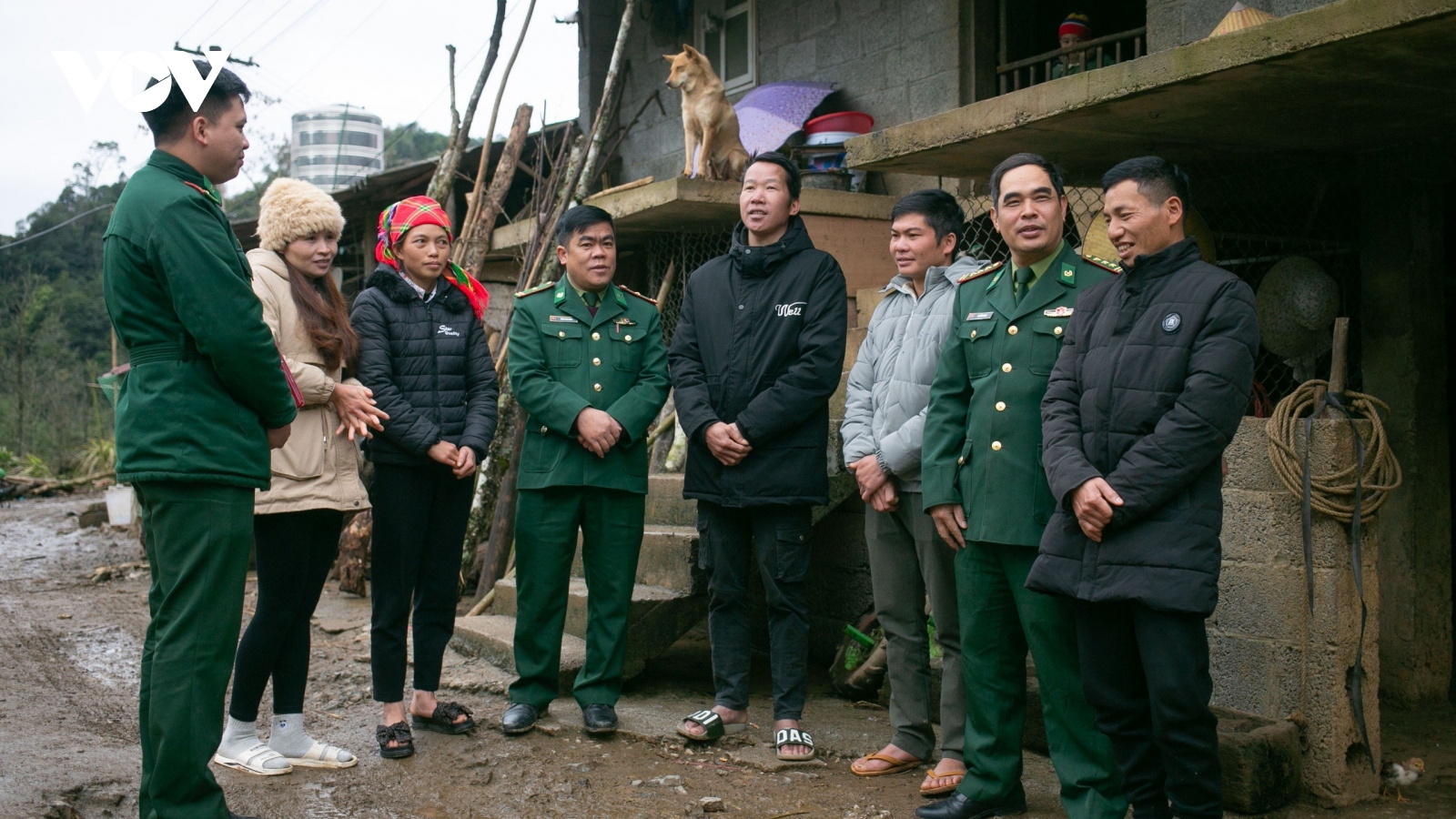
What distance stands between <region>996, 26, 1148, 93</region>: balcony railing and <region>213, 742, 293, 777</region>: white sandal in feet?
16.9

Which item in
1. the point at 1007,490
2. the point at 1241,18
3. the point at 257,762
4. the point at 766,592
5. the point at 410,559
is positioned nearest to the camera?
the point at 1007,490

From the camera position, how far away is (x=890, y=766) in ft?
12.8

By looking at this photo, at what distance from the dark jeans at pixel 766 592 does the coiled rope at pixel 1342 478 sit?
1.70m

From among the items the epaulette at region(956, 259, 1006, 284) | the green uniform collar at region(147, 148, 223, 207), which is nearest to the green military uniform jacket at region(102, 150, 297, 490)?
the green uniform collar at region(147, 148, 223, 207)

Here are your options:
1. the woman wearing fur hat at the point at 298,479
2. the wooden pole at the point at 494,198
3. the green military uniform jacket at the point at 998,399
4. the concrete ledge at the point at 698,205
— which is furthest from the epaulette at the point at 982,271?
the wooden pole at the point at 494,198

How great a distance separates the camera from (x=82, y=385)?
19.8 meters

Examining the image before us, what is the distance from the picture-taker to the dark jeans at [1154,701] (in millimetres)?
2766

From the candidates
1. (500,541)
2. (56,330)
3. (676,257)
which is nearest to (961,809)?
(500,541)

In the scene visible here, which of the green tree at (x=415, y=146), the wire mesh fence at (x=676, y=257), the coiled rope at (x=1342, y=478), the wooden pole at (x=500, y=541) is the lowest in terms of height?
the wooden pole at (x=500, y=541)

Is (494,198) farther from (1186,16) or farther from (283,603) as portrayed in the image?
(283,603)

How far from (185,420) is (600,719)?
2066mm

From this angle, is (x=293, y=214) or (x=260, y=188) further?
(x=260, y=188)

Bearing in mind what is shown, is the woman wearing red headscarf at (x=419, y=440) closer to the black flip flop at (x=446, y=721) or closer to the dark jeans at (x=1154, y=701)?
the black flip flop at (x=446, y=721)

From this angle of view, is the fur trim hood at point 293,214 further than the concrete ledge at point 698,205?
No
